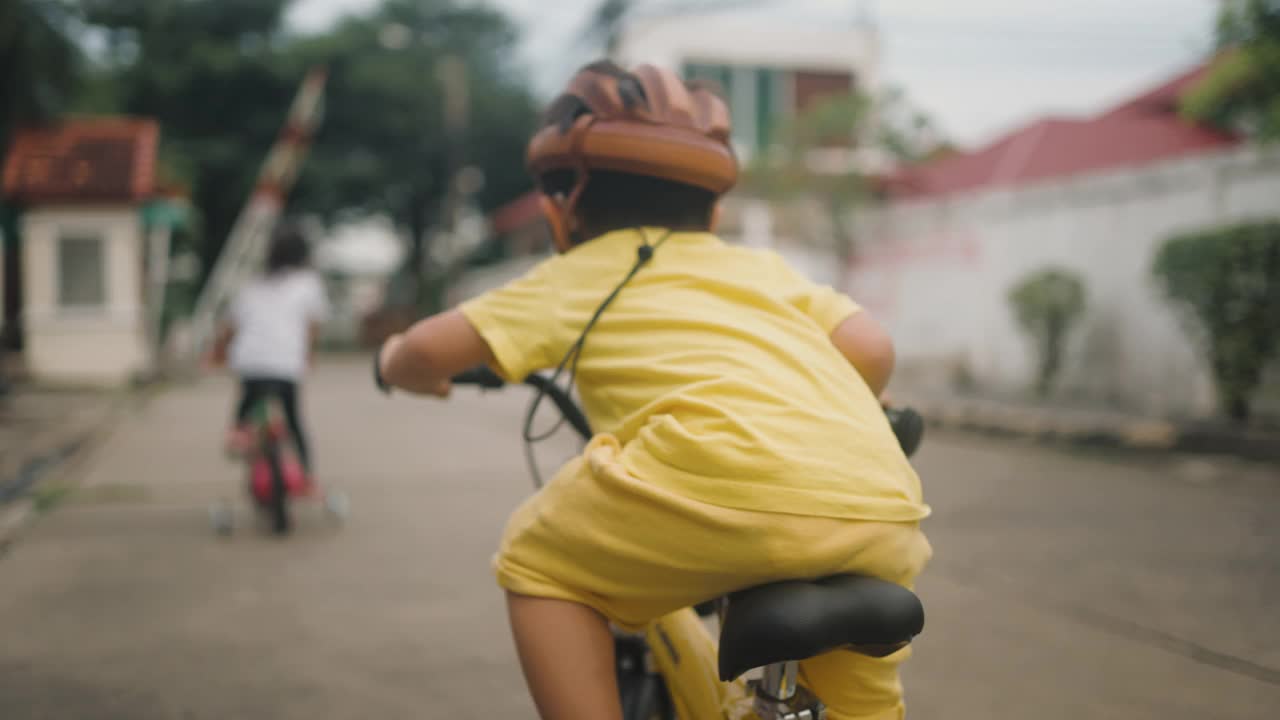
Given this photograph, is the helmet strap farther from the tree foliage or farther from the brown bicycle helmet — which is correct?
the tree foliage

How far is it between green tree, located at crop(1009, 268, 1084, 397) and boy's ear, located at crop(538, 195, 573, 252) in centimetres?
997

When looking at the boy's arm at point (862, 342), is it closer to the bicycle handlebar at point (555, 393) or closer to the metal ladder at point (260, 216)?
the bicycle handlebar at point (555, 393)

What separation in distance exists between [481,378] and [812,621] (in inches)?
39.1

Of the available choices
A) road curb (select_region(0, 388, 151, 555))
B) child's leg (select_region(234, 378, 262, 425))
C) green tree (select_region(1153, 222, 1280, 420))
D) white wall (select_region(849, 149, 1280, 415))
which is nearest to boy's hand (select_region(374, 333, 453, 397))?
child's leg (select_region(234, 378, 262, 425))

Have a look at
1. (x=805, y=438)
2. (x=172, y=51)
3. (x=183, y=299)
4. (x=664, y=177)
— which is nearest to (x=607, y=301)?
(x=664, y=177)

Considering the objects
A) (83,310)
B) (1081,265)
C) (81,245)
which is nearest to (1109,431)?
(1081,265)

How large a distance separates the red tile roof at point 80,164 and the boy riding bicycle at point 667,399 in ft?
49.7

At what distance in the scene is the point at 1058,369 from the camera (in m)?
11.4

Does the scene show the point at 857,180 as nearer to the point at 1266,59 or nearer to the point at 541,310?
the point at 1266,59

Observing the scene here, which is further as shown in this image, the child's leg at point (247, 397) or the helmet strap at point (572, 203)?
the child's leg at point (247, 397)

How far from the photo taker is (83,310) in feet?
50.8

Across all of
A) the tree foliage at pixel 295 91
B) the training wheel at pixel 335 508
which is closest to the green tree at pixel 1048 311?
the training wheel at pixel 335 508

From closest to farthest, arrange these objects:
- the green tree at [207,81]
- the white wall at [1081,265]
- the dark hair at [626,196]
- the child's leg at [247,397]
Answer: the dark hair at [626,196], the child's leg at [247,397], the white wall at [1081,265], the green tree at [207,81]

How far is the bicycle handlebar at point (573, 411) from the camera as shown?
200cm
